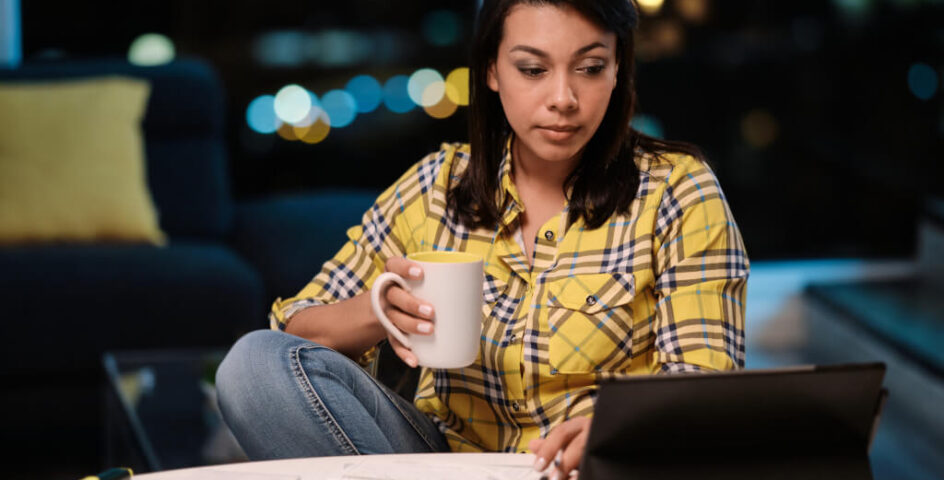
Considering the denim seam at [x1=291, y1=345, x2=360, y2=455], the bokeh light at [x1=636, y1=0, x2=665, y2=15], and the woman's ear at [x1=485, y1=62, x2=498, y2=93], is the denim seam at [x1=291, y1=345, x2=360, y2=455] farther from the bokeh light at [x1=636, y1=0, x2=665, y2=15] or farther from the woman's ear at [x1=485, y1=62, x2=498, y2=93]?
the bokeh light at [x1=636, y1=0, x2=665, y2=15]

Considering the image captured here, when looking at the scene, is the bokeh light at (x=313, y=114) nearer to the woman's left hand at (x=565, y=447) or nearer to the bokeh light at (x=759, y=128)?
the bokeh light at (x=759, y=128)

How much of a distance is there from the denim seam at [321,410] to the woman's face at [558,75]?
14.5 inches

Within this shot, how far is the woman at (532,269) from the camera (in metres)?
1.08

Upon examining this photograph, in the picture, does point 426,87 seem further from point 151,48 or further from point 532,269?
point 532,269

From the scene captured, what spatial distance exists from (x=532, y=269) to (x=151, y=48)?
2694mm

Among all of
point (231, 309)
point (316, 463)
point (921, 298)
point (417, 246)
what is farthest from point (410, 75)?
point (316, 463)

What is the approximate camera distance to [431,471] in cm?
85

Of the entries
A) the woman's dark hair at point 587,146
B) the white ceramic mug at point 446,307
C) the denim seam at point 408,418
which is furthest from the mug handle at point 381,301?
the woman's dark hair at point 587,146

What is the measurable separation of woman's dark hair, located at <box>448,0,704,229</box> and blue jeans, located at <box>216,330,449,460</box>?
11.5 inches

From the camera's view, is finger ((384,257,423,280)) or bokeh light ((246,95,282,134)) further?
bokeh light ((246,95,282,134))

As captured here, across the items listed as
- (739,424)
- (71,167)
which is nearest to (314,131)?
(71,167)

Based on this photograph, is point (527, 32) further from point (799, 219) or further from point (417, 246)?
point (799, 219)

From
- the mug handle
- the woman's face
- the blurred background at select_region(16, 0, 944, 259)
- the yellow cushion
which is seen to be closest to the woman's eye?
the woman's face

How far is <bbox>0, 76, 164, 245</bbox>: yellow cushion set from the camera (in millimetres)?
2670
